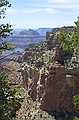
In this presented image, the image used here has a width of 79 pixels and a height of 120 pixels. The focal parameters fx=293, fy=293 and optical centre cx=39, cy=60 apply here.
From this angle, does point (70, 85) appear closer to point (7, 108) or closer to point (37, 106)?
point (37, 106)

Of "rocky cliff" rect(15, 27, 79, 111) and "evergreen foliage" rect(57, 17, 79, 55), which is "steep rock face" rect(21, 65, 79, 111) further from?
"evergreen foliage" rect(57, 17, 79, 55)

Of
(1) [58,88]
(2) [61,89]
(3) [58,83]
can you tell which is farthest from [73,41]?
(1) [58,88]

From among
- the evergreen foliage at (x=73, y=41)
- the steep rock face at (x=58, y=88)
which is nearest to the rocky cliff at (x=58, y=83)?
the steep rock face at (x=58, y=88)

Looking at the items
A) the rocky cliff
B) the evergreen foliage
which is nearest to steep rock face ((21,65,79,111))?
the rocky cliff

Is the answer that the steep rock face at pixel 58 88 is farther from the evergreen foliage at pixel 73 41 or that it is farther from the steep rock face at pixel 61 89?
the evergreen foliage at pixel 73 41

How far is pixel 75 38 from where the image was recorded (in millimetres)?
23828

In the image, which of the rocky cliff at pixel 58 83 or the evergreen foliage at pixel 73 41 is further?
the rocky cliff at pixel 58 83

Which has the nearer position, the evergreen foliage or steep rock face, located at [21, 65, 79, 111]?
the evergreen foliage

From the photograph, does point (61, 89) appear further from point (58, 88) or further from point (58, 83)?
point (58, 83)

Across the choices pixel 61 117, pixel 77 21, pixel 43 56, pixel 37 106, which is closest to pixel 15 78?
pixel 43 56

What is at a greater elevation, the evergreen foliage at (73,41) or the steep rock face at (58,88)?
the evergreen foliage at (73,41)

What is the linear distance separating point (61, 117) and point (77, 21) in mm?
24408

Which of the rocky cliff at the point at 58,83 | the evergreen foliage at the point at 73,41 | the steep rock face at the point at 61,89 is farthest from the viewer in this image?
the rocky cliff at the point at 58,83

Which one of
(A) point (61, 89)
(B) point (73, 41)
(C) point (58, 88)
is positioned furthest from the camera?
(C) point (58, 88)
